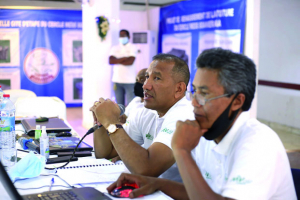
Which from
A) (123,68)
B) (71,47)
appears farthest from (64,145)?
(71,47)

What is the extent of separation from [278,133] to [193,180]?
5.78 metres

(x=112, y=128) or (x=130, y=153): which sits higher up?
(x=112, y=128)

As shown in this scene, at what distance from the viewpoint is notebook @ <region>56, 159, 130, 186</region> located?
170 centimetres

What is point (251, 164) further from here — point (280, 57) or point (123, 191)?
point (280, 57)

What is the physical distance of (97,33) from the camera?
6.44m

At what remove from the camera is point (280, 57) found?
6.81 metres

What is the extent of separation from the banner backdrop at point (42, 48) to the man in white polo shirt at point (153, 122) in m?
6.37

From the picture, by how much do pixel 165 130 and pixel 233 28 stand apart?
13.9ft

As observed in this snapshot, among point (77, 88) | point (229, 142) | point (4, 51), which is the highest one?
point (4, 51)

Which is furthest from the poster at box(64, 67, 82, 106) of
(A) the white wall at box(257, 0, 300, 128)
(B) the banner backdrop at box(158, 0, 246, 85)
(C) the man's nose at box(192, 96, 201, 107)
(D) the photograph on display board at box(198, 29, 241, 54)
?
(C) the man's nose at box(192, 96, 201, 107)

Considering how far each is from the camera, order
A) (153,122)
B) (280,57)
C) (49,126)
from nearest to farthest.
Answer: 1. (153,122)
2. (49,126)
3. (280,57)

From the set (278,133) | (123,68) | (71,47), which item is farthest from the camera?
(71,47)

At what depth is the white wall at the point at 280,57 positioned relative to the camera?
6.51m

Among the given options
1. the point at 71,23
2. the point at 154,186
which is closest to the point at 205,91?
the point at 154,186
